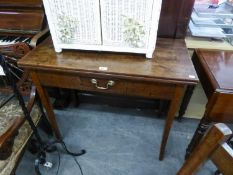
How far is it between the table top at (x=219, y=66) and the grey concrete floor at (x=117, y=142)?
650 mm

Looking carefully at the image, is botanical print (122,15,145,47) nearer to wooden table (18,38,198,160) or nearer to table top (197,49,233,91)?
wooden table (18,38,198,160)

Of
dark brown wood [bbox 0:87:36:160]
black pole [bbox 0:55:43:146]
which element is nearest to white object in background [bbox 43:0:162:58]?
black pole [bbox 0:55:43:146]

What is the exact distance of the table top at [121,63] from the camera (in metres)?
0.88

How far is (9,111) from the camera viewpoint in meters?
1.14

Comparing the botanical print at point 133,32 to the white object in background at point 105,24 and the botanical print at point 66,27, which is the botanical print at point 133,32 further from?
the botanical print at point 66,27

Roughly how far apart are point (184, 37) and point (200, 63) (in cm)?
22

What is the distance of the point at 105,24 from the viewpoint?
0.94m

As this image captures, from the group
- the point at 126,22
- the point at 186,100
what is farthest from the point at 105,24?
the point at 186,100

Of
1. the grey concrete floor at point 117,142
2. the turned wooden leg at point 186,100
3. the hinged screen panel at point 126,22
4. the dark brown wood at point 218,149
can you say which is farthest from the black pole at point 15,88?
the turned wooden leg at point 186,100

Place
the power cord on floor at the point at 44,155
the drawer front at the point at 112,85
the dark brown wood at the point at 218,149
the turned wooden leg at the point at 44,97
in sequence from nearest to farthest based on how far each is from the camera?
the dark brown wood at the point at 218,149 → the drawer front at the point at 112,85 → the turned wooden leg at the point at 44,97 → the power cord on floor at the point at 44,155

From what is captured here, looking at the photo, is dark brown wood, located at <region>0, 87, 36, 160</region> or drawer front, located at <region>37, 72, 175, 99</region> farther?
drawer front, located at <region>37, 72, 175, 99</region>

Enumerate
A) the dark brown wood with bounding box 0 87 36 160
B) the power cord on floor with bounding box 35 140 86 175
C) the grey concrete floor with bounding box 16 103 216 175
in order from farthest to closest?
1. the grey concrete floor with bounding box 16 103 216 175
2. the power cord on floor with bounding box 35 140 86 175
3. the dark brown wood with bounding box 0 87 36 160

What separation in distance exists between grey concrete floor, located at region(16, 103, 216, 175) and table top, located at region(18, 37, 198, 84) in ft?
2.47

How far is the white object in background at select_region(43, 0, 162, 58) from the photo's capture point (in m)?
0.87
